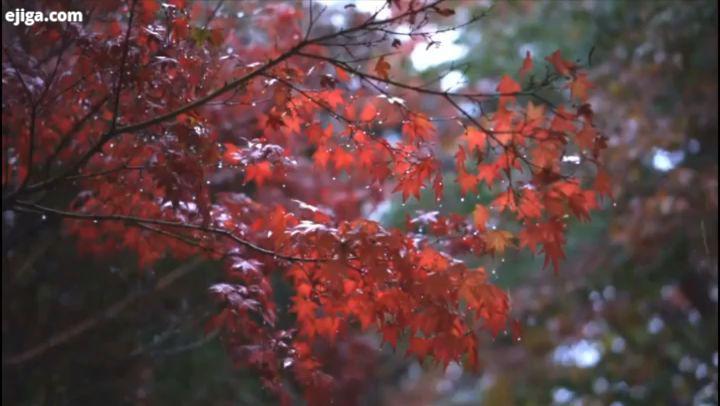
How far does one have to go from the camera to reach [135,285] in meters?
5.89

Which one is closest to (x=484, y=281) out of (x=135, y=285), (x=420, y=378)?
(x=135, y=285)

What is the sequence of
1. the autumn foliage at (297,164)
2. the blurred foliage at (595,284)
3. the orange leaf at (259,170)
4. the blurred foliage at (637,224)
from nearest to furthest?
the autumn foliage at (297,164)
the orange leaf at (259,170)
the blurred foliage at (595,284)
the blurred foliage at (637,224)

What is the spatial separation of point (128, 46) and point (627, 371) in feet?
19.2

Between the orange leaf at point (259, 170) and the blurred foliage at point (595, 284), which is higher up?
the blurred foliage at point (595, 284)

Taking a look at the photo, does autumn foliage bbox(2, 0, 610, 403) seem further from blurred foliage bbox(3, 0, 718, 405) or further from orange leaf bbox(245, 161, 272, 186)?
blurred foliage bbox(3, 0, 718, 405)

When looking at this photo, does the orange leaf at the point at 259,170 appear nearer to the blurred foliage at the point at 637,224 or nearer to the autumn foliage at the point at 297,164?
the autumn foliage at the point at 297,164

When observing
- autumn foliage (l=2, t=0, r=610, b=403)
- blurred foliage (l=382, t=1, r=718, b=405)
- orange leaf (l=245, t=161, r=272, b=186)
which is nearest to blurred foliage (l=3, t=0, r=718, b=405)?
blurred foliage (l=382, t=1, r=718, b=405)

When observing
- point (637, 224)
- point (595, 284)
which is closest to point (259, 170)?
point (637, 224)

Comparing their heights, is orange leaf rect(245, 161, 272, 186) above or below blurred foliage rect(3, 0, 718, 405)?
below

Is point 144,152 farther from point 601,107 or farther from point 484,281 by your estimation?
point 601,107

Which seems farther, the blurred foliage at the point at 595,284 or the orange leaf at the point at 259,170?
the blurred foliage at the point at 595,284

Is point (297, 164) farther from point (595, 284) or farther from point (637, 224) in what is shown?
point (595, 284)

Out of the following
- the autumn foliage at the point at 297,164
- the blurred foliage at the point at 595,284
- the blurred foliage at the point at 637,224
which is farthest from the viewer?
the blurred foliage at the point at 637,224

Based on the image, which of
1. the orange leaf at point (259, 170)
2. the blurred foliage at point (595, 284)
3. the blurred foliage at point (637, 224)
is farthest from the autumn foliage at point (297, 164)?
the blurred foliage at point (637, 224)
